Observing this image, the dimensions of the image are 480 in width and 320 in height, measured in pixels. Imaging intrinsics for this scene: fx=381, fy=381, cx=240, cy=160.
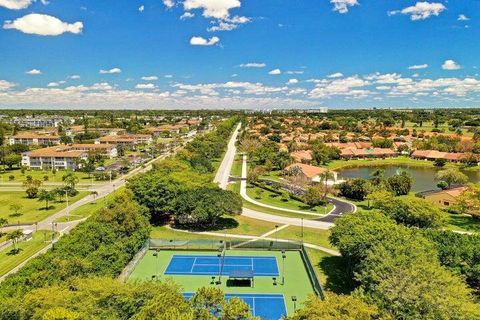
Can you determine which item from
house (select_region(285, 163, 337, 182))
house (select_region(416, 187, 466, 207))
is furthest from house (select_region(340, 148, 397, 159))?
house (select_region(416, 187, 466, 207))

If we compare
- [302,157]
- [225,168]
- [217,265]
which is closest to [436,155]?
[302,157]

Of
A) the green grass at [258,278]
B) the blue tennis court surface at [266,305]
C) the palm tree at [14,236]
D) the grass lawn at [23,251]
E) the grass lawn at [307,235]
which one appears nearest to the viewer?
the blue tennis court surface at [266,305]

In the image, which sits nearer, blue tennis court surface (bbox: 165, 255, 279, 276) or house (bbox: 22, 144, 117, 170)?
blue tennis court surface (bbox: 165, 255, 279, 276)

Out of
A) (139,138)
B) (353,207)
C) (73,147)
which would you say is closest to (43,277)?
(353,207)

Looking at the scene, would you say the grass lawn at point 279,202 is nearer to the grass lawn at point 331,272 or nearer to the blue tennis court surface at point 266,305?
the grass lawn at point 331,272

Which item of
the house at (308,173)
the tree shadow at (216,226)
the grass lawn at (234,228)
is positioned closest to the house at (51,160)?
the house at (308,173)

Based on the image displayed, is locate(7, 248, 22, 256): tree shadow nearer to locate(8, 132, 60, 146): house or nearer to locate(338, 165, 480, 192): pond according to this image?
locate(338, 165, 480, 192): pond

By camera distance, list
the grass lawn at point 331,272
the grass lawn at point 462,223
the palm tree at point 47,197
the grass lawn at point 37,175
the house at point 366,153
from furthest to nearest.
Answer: the house at point 366,153 → the grass lawn at point 37,175 → the palm tree at point 47,197 → the grass lawn at point 462,223 → the grass lawn at point 331,272
